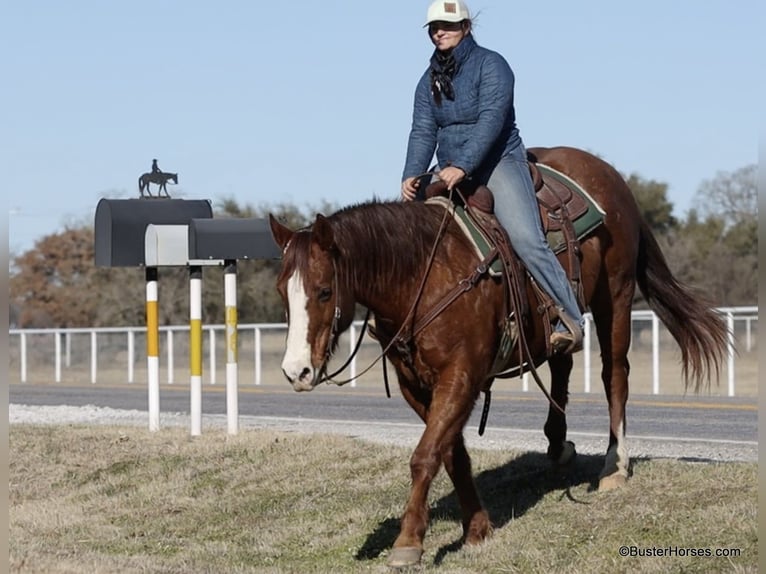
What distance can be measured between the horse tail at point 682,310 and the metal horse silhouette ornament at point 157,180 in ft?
20.1

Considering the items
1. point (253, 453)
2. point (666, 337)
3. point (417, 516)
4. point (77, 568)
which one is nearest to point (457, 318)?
point (417, 516)

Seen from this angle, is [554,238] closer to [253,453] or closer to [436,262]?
[436,262]

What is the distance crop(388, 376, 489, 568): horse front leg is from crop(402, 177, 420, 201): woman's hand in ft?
5.34

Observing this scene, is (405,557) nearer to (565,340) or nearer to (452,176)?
(565,340)

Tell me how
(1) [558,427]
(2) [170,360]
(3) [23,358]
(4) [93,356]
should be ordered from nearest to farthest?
1. (1) [558,427]
2. (2) [170,360]
3. (4) [93,356]
4. (3) [23,358]

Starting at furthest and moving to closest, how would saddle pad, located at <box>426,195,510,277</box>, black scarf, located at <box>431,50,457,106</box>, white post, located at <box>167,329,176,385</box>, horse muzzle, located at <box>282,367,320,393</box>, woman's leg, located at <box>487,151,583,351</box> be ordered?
1. white post, located at <box>167,329,176,385</box>
2. black scarf, located at <box>431,50,457,106</box>
3. woman's leg, located at <box>487,151,583,351</box>
4. saddle pad, located at <box>426,195,510,277</box>
5. horse muzzle, located at <box>282,367,320,393</box>

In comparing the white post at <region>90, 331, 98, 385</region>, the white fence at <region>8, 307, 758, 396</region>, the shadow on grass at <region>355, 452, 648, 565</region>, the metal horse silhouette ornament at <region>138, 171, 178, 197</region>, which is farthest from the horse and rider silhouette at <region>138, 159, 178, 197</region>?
the white post at <region>90, 331, 98, 385</region>

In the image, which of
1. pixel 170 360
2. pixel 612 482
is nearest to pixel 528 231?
pixel 612 482

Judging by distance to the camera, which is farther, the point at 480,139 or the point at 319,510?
the point at 319,510

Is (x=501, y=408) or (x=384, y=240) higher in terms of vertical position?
(x=384, y=240)

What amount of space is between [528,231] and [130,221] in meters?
6.90

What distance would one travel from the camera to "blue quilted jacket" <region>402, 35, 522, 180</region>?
386 inches

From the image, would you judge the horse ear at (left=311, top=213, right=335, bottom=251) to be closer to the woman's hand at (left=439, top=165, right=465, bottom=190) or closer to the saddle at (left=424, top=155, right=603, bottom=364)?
the woman's hand at (left=439, top=165, right=465, bottom=190)

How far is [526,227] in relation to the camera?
976 cm
